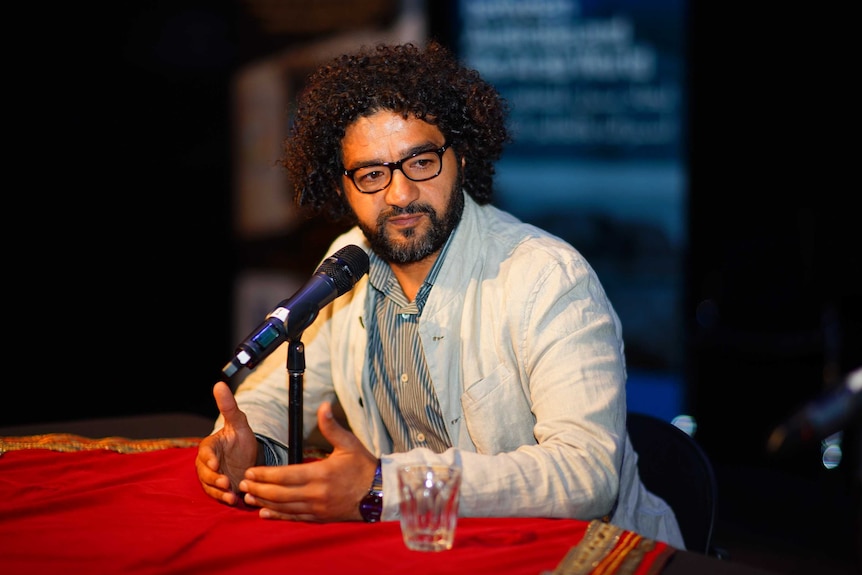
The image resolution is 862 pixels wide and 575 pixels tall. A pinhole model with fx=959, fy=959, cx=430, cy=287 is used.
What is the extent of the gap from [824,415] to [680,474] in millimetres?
1183

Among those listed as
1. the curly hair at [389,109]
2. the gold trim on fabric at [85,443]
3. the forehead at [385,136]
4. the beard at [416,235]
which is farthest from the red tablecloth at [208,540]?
the curly hair at [389,109]

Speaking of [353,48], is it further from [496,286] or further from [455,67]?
[496,286]

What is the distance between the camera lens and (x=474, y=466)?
65.6 inches

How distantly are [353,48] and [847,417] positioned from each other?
5.04 metres

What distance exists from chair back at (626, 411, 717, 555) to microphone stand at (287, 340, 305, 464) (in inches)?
35.7

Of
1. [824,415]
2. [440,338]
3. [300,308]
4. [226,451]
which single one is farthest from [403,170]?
[824,415]

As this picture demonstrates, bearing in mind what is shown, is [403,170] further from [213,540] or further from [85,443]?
[213,540]

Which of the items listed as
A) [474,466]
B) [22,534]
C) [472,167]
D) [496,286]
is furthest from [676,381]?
[22,534]

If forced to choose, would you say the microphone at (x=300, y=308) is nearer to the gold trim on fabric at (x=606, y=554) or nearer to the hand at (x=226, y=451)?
A: the hand at (x=226, y=451)

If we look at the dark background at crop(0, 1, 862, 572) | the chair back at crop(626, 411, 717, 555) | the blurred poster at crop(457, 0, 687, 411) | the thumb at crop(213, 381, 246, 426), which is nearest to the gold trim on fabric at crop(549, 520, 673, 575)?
the chair back at crop(626, 411, 717, 555)

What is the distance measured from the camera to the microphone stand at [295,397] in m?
1.77

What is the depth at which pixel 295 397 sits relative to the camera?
177 centimetres

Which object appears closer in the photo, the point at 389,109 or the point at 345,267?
the point at 345,267

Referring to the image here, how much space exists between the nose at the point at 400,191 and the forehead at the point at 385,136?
5 cm
